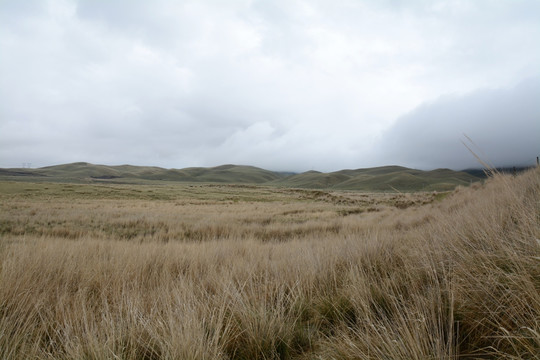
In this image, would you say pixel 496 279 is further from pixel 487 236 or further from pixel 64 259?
pixel 64 259

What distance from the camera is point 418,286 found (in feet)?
8.48

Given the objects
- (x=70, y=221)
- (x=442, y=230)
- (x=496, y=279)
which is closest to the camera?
(x=496, y=279)

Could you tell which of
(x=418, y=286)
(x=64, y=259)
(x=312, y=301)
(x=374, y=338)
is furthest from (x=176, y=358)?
(x=64, y=259)

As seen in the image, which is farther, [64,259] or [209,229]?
[209,229]

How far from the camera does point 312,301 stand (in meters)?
2.74

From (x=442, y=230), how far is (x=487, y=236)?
1.37 m

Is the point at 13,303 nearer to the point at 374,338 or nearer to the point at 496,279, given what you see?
the point at 374,338

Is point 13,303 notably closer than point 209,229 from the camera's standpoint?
Yes

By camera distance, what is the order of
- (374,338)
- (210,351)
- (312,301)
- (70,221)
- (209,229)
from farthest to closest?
(70,221) < (209,229) < (312,301) < (210,351) < (374,338)

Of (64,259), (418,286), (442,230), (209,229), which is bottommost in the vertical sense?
(209,229)

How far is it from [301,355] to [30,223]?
1556cm

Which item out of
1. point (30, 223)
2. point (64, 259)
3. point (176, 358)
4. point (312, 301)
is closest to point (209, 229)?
point (64, 259)

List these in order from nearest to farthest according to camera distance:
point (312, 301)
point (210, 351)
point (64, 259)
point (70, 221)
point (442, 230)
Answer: point (210, 351)
point (312, 301)
point (442, 230)
point (64, 259)
point (70, 221)

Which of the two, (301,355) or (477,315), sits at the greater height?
(477,315)
